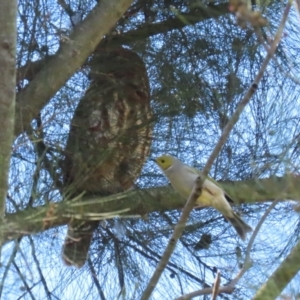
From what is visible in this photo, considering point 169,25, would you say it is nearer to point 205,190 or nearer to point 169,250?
point 205,190

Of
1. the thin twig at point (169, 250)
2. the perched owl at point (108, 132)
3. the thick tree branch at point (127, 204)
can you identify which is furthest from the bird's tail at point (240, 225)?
the thin twig at point (169, 250)

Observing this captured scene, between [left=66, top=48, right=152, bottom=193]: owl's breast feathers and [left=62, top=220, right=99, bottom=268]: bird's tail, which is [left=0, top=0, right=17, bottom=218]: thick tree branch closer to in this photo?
[left=66, top=48, right=152, bottom=193]: owl's breast feathers

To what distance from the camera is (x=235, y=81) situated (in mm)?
2695

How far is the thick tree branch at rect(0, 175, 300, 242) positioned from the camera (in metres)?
1.67

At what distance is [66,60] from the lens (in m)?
2.26

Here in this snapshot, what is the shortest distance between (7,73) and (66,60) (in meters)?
0.49

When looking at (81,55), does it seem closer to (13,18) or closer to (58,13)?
(58,13)

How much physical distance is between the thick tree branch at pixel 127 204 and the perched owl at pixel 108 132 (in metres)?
0.11

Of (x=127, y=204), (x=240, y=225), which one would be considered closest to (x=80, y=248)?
(x=127, y=204)

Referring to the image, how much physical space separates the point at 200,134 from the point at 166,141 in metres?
0.13

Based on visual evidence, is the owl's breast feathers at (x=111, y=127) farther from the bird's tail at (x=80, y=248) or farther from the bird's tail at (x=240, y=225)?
the bird's tail at (x=240, y=225)

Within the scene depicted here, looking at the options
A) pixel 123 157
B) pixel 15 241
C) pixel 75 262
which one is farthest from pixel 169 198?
pixel 15 241

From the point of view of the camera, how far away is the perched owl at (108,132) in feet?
8.06

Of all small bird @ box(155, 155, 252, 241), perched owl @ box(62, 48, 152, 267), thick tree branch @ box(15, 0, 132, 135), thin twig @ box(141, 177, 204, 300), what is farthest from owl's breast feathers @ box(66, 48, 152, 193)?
thin twig @ box(141, 177, 204, 300)
